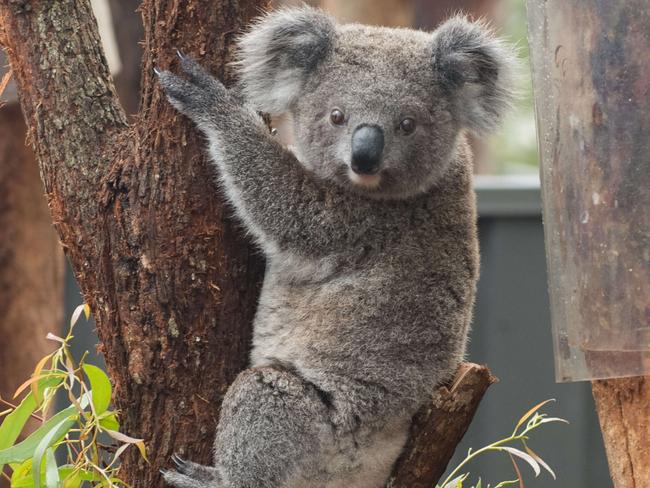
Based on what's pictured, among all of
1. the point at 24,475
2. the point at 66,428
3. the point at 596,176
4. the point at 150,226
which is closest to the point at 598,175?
the point at 596,176

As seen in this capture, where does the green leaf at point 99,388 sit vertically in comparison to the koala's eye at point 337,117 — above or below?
below

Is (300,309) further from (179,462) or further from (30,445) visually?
(30,445)

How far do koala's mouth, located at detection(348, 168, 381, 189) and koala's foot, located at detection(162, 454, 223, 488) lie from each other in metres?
1.09

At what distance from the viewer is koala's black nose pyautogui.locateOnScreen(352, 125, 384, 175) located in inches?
128

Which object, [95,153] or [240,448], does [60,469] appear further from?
[95,153]

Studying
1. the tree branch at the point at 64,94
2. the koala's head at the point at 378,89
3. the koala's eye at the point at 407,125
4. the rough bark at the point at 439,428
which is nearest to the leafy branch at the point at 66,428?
the tree branch at the point at 64,94

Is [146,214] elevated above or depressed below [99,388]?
above

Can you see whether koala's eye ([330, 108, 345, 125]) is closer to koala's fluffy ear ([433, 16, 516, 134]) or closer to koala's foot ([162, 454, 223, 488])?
koala's fluffy ear ([433, 16, 516, 134])

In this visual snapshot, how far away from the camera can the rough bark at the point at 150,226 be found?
126 inches

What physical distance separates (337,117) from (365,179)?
0.85ft

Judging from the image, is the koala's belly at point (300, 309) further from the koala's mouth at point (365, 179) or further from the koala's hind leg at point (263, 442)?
the koala's mouth at point (365, 179)

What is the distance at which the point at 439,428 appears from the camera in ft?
10.9

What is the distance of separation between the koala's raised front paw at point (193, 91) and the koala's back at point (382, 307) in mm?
579

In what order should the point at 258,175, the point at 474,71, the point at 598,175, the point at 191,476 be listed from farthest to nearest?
the point at 474,71 → the point at 258,175 → the point at 191,476 → the point at 598,175
